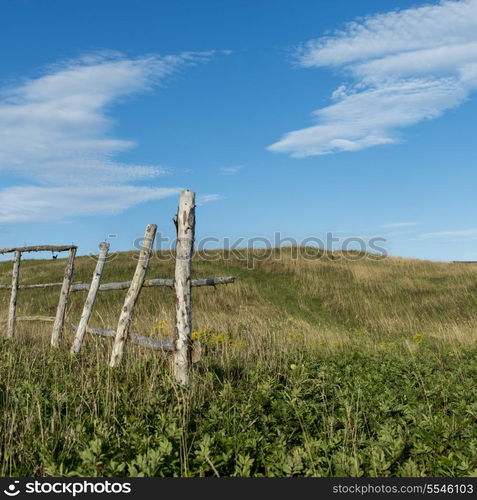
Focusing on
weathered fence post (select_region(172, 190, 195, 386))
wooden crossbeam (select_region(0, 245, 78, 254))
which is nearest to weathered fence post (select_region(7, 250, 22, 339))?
wooden crossbeam (select_region(0, 245, 78, 254))

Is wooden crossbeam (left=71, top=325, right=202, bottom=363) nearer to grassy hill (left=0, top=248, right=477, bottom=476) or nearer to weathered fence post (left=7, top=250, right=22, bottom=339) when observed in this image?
grassy hill (left=0, top=248, right=477, bottom=476)

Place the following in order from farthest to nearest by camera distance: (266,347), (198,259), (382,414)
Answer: (198,259) → (266,347) → (382,414)

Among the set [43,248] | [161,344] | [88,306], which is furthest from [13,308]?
[161,344]

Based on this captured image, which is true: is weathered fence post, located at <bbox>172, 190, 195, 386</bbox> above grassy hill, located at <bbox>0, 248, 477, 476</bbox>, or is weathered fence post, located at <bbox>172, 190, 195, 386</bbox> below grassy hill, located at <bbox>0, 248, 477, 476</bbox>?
above

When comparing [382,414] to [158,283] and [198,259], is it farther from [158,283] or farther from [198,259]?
[198,259]

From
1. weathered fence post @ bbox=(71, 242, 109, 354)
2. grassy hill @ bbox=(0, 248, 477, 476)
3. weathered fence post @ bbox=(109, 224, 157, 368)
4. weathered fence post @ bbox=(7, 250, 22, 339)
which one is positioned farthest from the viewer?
weathered fence post @ bbox=(7, 250, 22, 339)

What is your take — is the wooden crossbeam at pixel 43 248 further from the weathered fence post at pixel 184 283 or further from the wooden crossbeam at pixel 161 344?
the weathered fence post at pixel 184 283

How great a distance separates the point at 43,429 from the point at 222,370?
11.6 feet

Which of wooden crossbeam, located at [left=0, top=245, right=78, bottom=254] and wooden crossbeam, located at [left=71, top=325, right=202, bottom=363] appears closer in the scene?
wooden crossbeam, located at [left=71, top=325, right=202, bottom=363]

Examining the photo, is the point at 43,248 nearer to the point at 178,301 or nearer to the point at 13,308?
the point at 13,308

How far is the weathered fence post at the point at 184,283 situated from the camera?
7.72 metres

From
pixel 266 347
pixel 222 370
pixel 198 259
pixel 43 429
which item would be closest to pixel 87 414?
pixel 43 429

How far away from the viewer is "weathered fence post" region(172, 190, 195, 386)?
304 inches

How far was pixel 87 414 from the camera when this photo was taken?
19.8 ft
